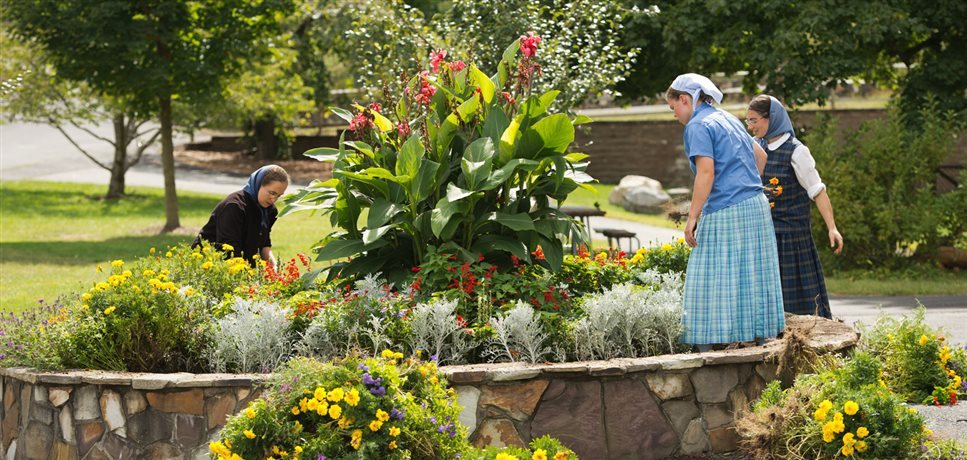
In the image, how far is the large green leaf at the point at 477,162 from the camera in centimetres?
607

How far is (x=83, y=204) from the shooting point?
22.2m

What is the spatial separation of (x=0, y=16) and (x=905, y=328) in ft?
48.9

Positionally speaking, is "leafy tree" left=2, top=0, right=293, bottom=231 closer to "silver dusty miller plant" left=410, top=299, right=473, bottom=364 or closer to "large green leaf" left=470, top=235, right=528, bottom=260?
"large green leaf" left=470, top=235, right=528, bottom=260

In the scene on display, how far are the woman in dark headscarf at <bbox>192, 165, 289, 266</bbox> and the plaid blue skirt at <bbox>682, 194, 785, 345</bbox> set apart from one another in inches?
120

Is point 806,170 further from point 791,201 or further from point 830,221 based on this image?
point 830,221

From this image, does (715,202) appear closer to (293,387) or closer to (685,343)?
(685,343)

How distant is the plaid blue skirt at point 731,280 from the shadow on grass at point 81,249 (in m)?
9.98

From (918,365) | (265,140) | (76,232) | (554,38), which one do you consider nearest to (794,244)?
(918,365)

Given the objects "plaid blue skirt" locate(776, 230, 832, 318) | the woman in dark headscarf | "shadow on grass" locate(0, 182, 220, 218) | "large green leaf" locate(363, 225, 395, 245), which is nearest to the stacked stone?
"large green leaf" locate(363, 225, 395, 245)

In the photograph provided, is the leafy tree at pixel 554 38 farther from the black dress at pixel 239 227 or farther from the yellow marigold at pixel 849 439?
the yellow marigold at pixel 849 439

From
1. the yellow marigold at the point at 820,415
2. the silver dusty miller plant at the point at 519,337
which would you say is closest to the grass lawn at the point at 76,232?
the silver dusty miller plant at the point at 519,337

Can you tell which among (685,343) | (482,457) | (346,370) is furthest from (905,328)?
(346,370)

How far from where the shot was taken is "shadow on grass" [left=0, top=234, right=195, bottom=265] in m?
14.9

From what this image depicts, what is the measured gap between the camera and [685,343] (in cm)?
583
